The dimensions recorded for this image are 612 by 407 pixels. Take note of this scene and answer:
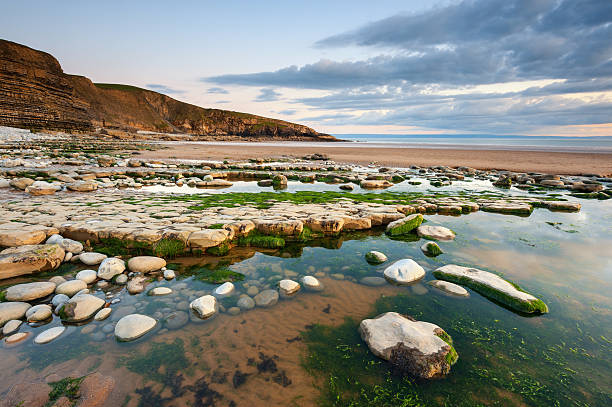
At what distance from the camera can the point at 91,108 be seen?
102 metres

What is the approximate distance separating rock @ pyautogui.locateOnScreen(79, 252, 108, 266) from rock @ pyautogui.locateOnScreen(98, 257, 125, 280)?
0.36 metres

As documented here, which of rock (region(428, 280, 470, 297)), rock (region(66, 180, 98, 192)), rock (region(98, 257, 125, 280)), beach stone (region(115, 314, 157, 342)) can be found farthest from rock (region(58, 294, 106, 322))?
rock (region(66, 180, 98, 192))

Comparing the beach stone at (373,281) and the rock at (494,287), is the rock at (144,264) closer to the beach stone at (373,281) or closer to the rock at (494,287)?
the beach stone at (373,281)

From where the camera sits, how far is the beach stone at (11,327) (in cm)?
298

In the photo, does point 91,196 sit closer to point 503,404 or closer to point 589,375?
point 503,404

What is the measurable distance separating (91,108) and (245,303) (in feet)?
436

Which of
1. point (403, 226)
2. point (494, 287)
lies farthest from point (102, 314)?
point (403, 226)

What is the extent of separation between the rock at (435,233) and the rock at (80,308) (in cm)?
637

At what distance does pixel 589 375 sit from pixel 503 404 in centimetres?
116

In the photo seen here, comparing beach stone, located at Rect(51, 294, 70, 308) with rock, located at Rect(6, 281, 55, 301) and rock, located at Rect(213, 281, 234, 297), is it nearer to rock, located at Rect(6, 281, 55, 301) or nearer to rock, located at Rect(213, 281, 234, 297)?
rock, located at Rect(6, 281, 55, 301)

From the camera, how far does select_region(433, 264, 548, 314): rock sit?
3713 mm

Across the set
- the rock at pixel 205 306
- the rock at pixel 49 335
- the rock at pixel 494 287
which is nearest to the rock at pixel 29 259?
the rock at pixel 49 335

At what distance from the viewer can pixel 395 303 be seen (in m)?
3.83

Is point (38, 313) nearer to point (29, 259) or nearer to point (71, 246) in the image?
point (29, 259)
